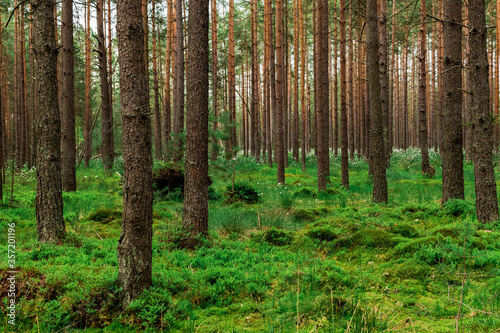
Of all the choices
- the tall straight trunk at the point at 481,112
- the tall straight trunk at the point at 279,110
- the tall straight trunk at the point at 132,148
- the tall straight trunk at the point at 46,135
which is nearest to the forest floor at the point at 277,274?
the tall straight trunk at the point at 132,148

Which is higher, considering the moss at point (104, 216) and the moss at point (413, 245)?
the moss at point (104, 216)

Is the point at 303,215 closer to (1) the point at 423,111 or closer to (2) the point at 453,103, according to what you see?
(2) the point at 453,103

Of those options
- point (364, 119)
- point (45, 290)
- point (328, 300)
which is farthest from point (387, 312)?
point (364, 119)

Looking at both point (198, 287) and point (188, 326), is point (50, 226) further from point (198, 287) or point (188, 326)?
point (188, 326)

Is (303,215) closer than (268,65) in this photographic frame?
Yes

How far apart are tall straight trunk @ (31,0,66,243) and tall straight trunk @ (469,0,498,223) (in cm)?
641

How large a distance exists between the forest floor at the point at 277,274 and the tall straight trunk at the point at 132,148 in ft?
0.75

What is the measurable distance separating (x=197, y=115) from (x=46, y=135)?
2116 millimetres

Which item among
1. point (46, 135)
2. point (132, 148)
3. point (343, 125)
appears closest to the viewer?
point (132, 148)

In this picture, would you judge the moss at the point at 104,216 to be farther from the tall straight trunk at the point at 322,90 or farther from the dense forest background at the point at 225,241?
the tall straight trunk at the point at 322,90

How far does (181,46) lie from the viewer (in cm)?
1223

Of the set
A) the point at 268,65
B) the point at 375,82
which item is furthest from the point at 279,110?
the point at 268,65

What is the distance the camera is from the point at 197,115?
517cm

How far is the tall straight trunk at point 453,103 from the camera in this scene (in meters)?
6.76
